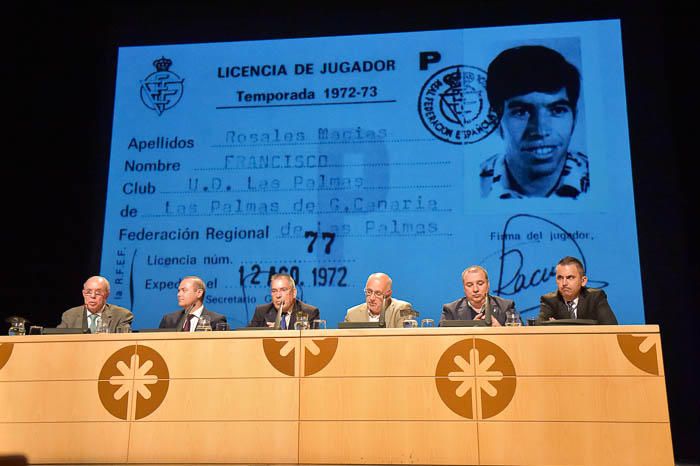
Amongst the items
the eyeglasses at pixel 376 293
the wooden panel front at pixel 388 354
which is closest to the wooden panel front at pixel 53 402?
the wooden panel front at pixel 388 354

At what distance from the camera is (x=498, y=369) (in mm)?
2930

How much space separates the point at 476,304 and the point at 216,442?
1.75 meters

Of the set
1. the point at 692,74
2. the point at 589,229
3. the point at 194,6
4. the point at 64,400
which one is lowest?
the point at 64,400

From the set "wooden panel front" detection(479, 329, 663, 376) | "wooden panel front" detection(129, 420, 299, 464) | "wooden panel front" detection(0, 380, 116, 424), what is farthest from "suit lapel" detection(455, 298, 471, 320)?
"wooden panel front" detection(0, 380, 116, 424)

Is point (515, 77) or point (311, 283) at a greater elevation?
point (515, 77)

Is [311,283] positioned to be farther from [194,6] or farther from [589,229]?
[194,6]

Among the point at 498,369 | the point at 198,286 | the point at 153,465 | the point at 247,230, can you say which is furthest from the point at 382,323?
the point at 247,230

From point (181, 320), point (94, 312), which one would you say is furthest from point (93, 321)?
point (181, 320)

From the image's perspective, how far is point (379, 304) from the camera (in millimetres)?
4082

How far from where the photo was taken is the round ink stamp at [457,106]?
16.0 feet

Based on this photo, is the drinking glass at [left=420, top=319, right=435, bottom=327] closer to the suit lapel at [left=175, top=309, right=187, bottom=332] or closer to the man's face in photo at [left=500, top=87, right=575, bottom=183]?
the suit lapel at [left=175, top=309, right=187, bottom=332]

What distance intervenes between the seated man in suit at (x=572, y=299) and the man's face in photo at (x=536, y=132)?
3.48 feet

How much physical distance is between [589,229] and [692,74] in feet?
4.40

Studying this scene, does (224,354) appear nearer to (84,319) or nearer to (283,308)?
(283,308)
